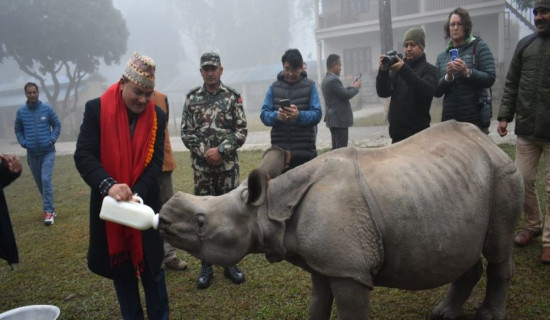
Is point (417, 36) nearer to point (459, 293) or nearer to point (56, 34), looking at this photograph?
point (459, 293)

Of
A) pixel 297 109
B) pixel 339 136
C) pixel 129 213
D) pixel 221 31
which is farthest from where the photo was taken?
pixel 221 31

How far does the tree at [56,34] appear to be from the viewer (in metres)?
28.3

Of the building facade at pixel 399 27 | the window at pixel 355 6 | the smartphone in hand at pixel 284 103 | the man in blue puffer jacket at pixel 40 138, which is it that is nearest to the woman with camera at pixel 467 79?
the smartphone in hand at pixel 284 103

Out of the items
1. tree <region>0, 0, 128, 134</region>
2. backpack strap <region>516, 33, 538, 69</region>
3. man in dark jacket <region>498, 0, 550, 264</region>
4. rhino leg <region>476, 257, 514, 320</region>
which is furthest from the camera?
tree <region>0, 0, 128, 134</region>

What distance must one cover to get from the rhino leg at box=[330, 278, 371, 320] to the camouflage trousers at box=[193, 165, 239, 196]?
2311mm

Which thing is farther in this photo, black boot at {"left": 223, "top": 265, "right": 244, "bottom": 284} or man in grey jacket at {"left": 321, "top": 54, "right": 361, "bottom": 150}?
man in grey jacket at {"left": 321, "top": 54, "right": 361, "bottom": 150}

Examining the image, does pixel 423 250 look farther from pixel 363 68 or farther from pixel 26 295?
pixel 363 68

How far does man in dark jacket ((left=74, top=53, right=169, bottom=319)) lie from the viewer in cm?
302

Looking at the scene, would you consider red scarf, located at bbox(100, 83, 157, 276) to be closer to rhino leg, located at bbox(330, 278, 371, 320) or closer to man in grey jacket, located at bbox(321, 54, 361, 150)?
rhino leg, located at bbox(330, 278, 371, 320)

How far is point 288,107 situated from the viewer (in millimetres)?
4781

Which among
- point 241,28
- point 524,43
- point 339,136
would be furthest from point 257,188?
point 241,28

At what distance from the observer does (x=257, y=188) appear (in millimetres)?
2561

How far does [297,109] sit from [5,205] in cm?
294

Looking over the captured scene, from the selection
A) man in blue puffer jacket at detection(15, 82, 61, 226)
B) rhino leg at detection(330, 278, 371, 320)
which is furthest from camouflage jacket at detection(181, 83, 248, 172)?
man in blue puffer jacket at detection(15, 82, 61, 226)
